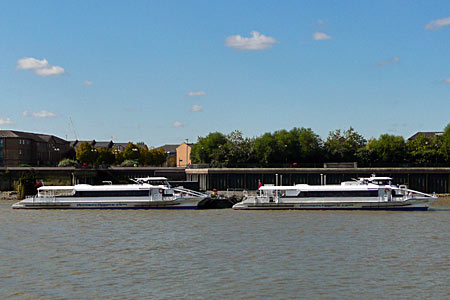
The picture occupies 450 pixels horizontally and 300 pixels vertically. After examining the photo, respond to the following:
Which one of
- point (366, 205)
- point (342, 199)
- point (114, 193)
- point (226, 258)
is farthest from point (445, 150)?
point (226, 258)

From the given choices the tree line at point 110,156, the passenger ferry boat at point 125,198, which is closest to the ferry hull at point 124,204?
the passenger ferry boat at point 125,198

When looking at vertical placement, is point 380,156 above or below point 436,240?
above

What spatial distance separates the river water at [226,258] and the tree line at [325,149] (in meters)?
62.7

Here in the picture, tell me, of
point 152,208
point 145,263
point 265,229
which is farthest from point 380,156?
point 145,263

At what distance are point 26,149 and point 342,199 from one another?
129880mm

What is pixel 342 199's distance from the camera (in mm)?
65875

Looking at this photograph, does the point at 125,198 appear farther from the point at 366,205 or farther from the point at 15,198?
the point at 15,198

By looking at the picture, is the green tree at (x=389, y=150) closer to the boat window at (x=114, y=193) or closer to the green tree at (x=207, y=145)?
the green tree at (x=207, y=145)

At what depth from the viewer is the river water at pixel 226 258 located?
27.5 m

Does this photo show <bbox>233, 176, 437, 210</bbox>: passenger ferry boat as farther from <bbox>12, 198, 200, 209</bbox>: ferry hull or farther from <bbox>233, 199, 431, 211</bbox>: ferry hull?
<bbox>12, 198, 200, 209</bbox>: ferry hull

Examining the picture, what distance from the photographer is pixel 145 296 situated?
2641cm

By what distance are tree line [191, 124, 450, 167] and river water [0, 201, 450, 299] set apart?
62.7 metres

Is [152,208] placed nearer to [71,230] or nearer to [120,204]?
[120,204]

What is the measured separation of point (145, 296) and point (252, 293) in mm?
4912
